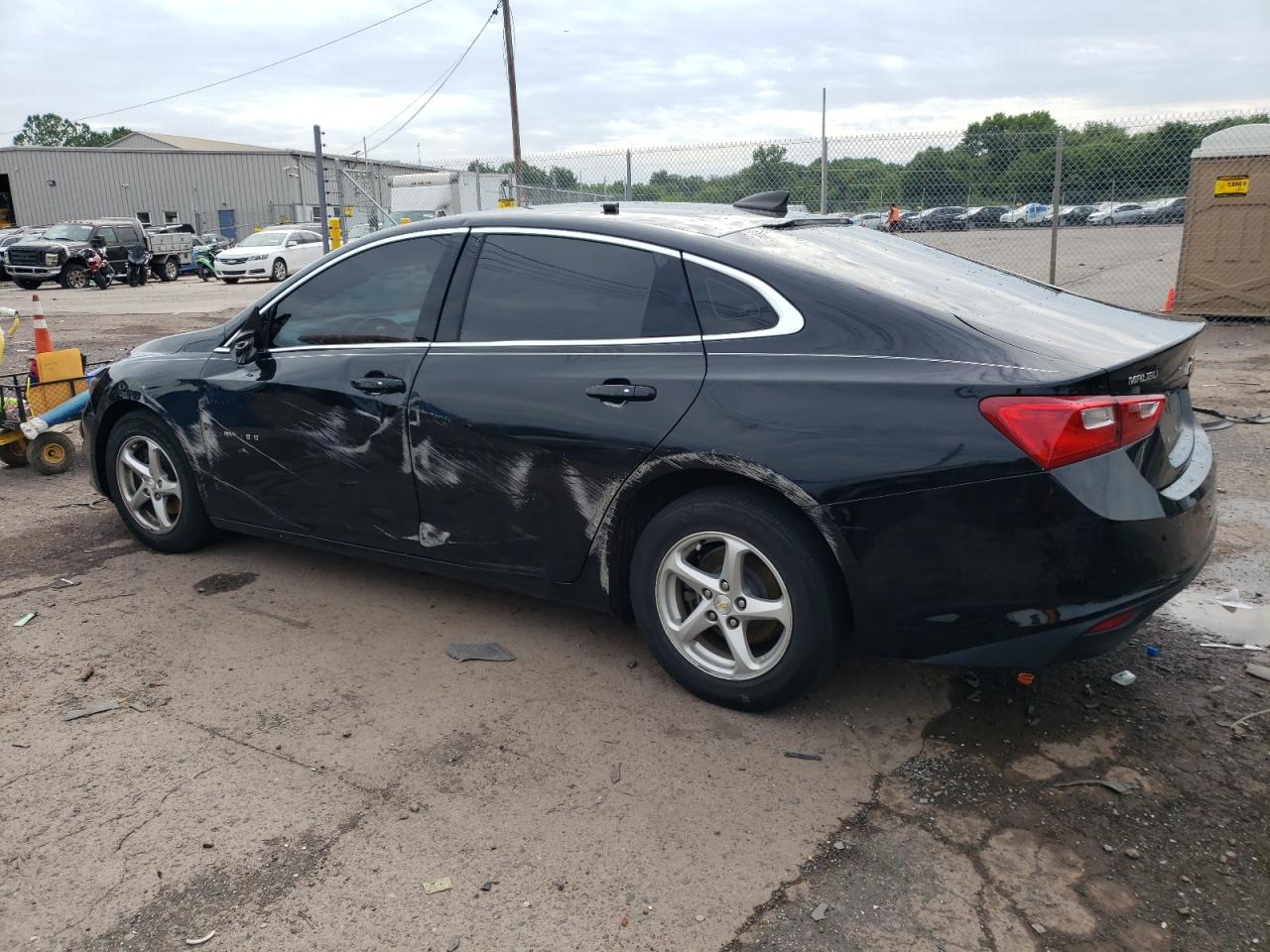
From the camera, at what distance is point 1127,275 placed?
54.5 feet

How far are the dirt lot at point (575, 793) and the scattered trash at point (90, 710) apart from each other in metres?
0.04

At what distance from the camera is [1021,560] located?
2.84 metres

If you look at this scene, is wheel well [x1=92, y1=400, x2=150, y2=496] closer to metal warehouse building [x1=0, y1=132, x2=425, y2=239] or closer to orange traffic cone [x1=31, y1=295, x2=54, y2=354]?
orange traffic cone [x1=31, y1=295, x2=54, y2=354]

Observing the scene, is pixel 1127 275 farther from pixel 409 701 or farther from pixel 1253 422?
pixel 409 701

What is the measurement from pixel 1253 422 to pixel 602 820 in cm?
637

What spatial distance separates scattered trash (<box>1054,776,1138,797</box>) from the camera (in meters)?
2.92

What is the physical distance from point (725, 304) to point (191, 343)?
2830mm

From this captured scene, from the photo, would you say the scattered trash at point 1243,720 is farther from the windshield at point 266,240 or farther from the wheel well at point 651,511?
the windshield at point 266,240

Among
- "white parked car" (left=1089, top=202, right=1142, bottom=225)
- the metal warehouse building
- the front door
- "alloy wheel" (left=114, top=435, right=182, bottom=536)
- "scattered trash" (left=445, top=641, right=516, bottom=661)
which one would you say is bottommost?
"scattered trash" (left=445, top=641, right=516, bottom=661)

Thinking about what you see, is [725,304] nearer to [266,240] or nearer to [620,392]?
[620,392]

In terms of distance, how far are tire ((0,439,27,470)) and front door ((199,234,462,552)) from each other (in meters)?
3.11

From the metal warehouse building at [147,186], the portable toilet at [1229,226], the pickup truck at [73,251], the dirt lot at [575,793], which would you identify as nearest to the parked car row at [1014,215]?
the portable toilet at [1229,226]

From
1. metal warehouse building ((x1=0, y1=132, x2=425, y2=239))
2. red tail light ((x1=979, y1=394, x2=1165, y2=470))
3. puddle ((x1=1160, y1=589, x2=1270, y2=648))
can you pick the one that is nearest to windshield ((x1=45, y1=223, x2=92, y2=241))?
metal warehouse building ((x1=0, y1=132, x2=425, y2=239))

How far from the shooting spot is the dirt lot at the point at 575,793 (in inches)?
97.3
